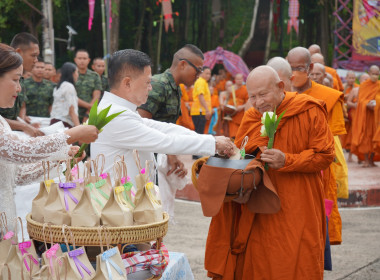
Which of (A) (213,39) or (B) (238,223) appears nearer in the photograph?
(B) (238,223)

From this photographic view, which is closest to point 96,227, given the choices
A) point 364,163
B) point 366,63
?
point 364,163

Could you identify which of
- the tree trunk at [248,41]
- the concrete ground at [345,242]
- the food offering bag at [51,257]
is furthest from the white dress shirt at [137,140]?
the tree trunk at [248,41]

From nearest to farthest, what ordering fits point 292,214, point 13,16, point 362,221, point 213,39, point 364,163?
point 292,214, point 362,221, point 364,163, point 13,16, point 213,39

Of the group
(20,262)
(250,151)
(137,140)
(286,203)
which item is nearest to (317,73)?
(250,151)

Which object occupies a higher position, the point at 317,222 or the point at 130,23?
the point at 130,23

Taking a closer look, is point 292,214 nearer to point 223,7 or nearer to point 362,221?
point 362,221

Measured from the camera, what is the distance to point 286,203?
391 cm

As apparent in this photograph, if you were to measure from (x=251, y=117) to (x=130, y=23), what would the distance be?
78.8ft

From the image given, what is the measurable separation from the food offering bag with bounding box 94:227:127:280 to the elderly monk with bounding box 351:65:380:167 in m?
9.71

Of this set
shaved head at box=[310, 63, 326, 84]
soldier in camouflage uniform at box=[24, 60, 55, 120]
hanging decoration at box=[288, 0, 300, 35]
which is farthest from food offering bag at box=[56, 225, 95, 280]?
hanging decoration at box=[288, 0, 300, 35]

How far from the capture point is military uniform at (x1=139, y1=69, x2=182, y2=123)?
202 inches

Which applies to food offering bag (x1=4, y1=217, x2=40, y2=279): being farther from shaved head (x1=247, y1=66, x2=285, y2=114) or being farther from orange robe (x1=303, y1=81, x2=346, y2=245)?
orange robe (x1=303, y1=81, x2=346, y2=245)

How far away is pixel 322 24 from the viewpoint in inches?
1019

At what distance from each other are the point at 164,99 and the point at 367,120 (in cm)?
779
